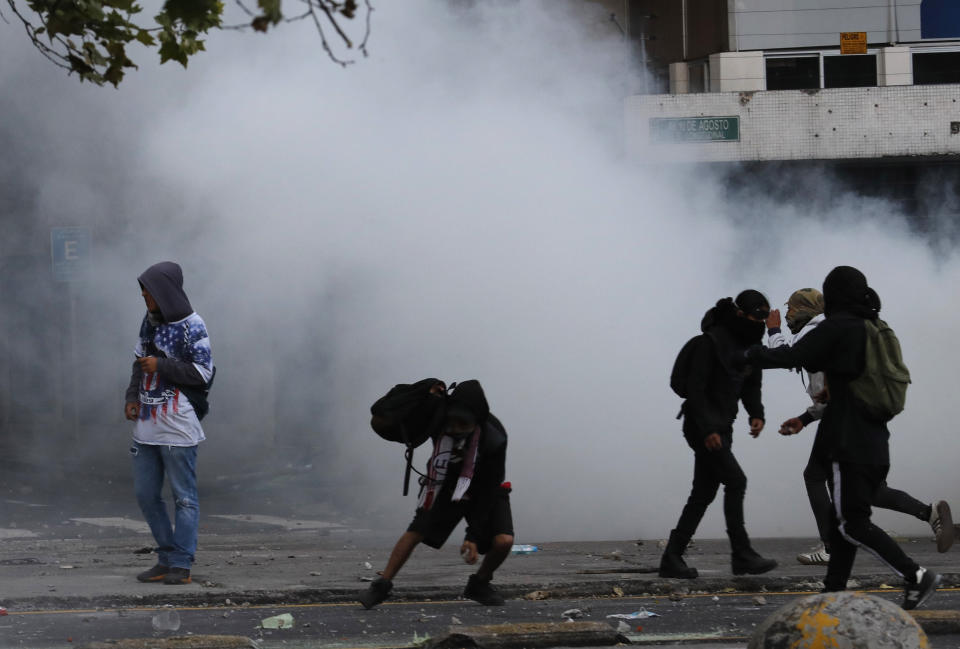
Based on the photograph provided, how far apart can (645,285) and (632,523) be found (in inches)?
68.7

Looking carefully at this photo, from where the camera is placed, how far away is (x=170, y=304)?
6477 mm

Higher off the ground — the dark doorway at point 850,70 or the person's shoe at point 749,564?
the dark doorway at point 850,70

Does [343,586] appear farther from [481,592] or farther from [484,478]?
[484,478]

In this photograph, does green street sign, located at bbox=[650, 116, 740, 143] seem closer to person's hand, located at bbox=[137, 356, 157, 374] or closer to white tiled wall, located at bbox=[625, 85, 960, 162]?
white tiled wall, located at bbox=[625, 85, 960, 162]

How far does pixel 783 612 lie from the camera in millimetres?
4262

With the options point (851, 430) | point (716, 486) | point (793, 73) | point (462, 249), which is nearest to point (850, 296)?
point (851, 430)

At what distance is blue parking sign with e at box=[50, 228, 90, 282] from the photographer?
12203 mm

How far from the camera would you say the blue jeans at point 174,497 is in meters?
6.52

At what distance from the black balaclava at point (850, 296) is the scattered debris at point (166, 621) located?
9.31 feet

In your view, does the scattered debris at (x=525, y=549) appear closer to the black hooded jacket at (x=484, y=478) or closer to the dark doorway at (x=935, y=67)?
the black hooded jacket at (x=484, y=478)

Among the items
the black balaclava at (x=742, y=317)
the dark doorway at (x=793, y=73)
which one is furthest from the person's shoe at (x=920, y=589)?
the dark doorway at (x=793, y=73)

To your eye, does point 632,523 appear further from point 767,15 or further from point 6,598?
point 767,15

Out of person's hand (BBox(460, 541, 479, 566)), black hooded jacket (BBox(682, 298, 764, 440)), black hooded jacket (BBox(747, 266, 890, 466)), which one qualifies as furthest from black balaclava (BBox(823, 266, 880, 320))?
person's hand (BBox(460, 541, 479, 566))

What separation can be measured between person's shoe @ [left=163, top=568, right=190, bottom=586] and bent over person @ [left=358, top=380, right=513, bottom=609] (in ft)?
3.36
